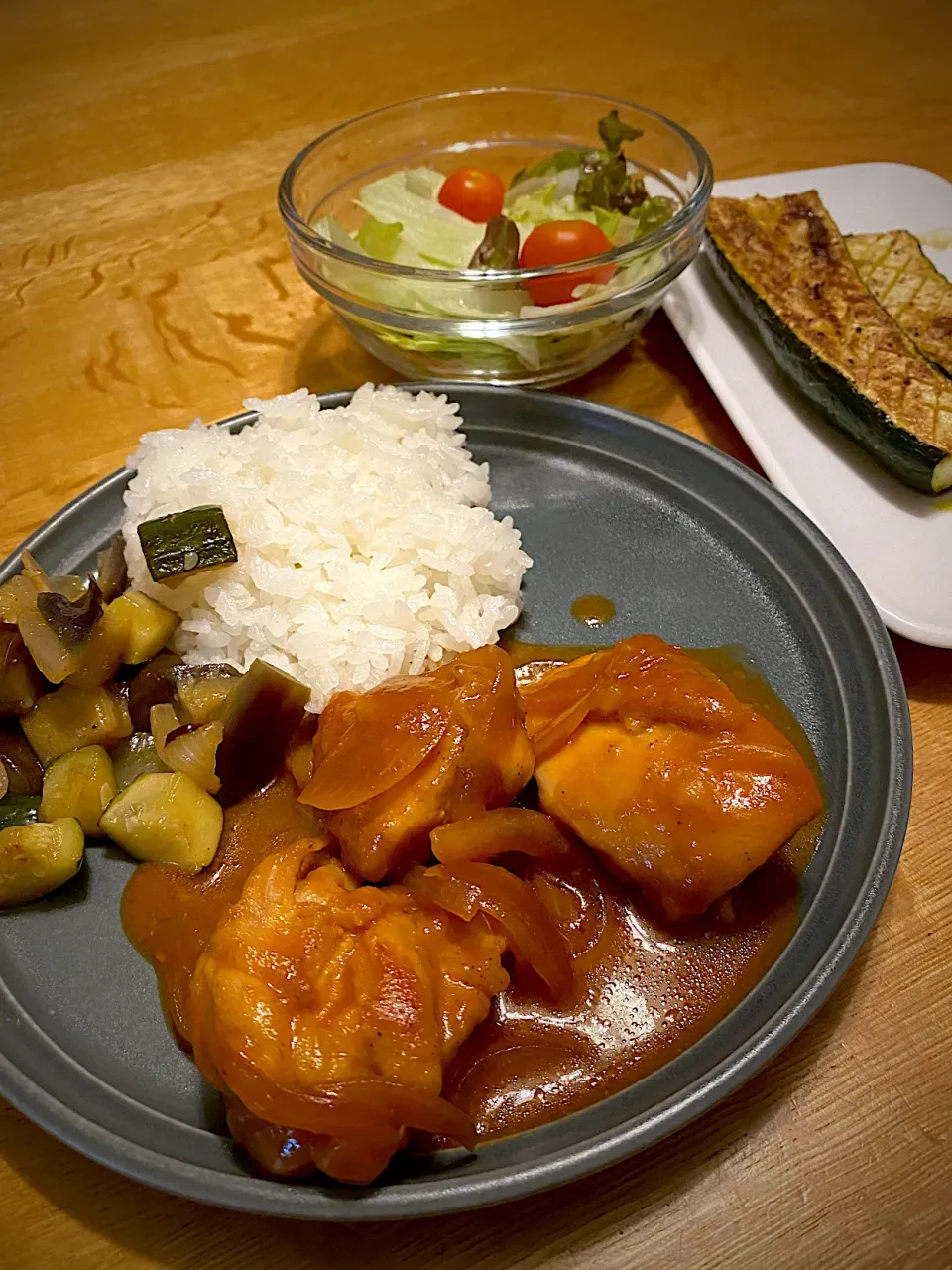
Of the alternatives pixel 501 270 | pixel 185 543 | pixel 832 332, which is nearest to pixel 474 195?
pixel 501 270

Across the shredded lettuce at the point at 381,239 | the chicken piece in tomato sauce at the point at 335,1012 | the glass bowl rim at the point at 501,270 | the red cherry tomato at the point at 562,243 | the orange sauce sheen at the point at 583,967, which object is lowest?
the orange sauce sheen at the point at 583,967

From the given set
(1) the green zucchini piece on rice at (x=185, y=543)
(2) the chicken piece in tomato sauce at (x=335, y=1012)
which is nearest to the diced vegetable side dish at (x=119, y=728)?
(1) the green zucchini piece on rice at (x=185, y=543)

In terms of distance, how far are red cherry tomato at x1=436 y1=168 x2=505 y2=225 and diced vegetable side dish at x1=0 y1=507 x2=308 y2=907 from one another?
6.13 ft

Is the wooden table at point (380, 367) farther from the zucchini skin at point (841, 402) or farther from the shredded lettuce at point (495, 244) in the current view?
the shredded lettuce at point (495, 244)

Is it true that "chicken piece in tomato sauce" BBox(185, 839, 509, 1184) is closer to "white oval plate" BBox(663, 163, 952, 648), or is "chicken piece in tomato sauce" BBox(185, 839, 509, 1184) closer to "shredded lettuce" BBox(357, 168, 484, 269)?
"white oval plate" BBox(663, 163, 952, 648)

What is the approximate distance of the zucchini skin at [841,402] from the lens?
283 cm

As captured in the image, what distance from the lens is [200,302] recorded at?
13.1ft

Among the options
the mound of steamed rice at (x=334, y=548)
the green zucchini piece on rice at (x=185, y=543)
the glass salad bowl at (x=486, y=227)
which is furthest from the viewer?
the glass salad bowl at (x=486, y=227)

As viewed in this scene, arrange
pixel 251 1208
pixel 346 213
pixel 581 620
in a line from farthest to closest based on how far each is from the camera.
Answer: pixel 346 213, pixel 581 620, pixel 251 1208

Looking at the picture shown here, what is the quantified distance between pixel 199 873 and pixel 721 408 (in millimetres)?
2306

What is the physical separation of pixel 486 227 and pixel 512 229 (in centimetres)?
18

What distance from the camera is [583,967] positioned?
1996mm

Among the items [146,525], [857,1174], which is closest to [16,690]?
[146,525]

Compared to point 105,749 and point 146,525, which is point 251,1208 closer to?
point 105,749
